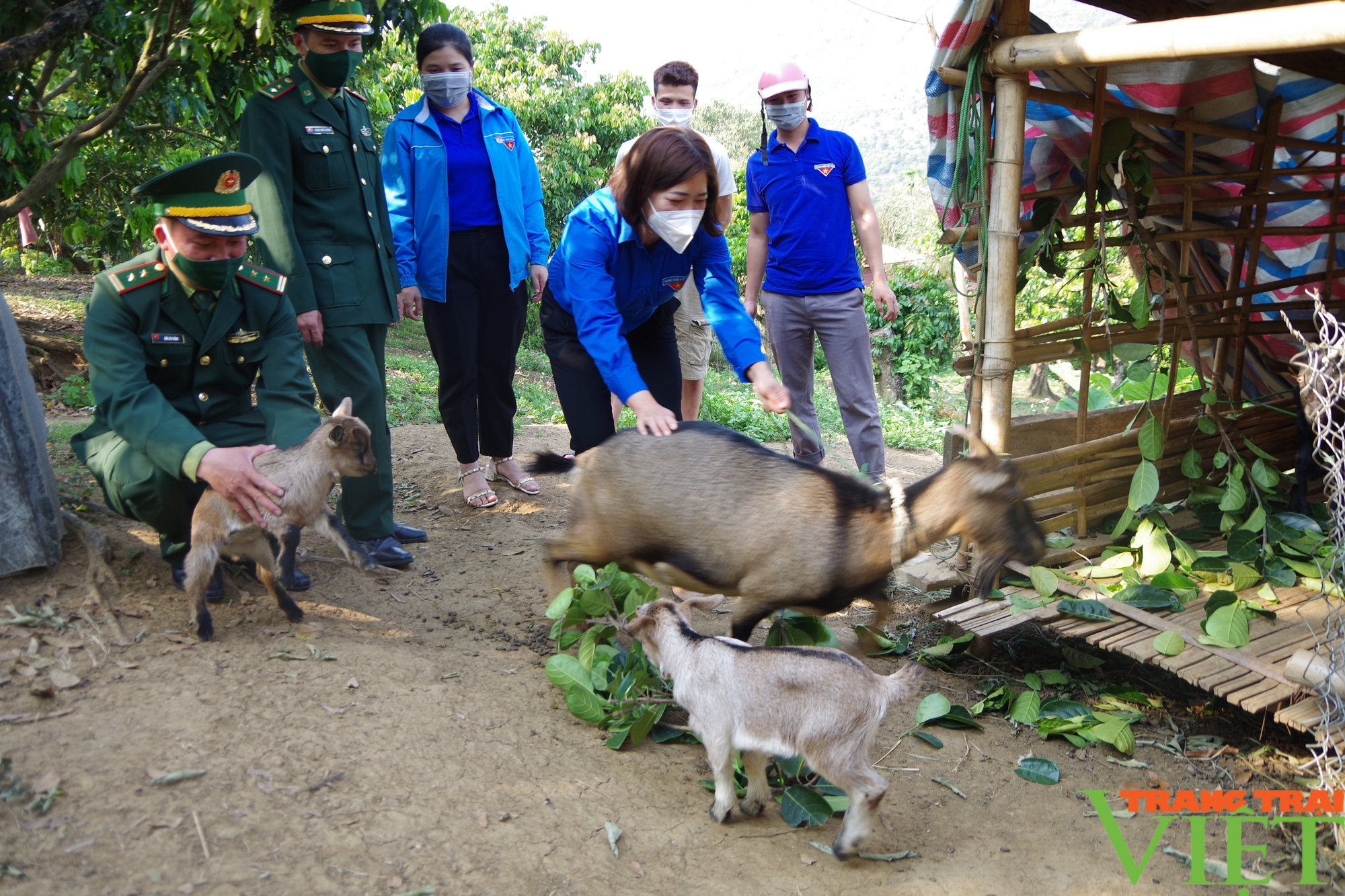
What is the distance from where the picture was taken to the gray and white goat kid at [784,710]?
2680 millimetres

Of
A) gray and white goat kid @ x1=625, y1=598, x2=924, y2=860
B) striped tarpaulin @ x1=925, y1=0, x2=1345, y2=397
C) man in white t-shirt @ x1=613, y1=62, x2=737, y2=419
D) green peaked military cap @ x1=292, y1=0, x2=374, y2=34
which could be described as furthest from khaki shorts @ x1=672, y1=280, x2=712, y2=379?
gray and white goat kid @ x1=625, y1=598, x2=924, y2=860

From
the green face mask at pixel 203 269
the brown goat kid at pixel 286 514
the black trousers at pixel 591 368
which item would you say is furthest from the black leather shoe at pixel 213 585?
the black trousers at pixel 591 368

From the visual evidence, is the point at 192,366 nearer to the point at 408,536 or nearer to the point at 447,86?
the point at 408,536

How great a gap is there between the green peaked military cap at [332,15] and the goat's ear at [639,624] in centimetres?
307

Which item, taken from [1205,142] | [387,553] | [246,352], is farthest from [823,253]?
[246,352]

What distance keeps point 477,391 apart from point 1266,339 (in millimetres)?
4666

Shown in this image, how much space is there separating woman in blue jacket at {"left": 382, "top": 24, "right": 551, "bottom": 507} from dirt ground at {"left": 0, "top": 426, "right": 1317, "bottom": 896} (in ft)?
5.55

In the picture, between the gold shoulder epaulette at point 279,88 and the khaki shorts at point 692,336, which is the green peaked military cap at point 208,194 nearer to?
the gold shoulder epaulette at point 279,88

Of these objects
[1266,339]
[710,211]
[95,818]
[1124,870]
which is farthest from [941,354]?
[95,818]

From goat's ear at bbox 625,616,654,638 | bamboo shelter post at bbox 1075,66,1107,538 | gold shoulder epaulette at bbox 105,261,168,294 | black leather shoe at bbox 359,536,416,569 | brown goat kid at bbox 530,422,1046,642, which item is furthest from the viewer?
black leather shoe at bbox 359,536,416,569

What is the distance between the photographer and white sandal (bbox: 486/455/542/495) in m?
5.80

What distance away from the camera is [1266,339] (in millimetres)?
5297

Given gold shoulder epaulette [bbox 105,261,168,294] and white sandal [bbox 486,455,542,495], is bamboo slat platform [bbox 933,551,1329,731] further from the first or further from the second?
gold shoulder epaulette [bbox 105,261,168,294]

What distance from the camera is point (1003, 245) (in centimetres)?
389
